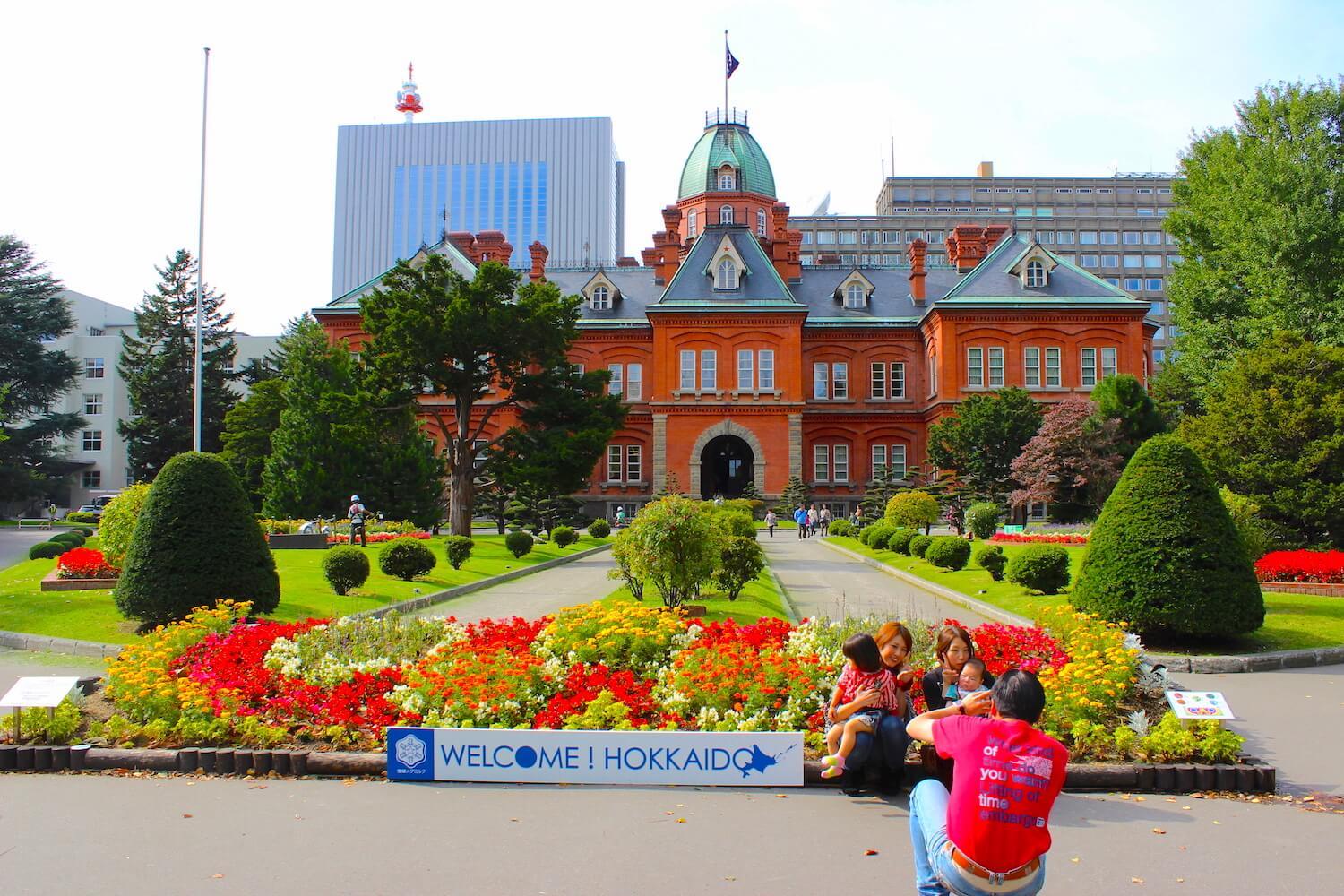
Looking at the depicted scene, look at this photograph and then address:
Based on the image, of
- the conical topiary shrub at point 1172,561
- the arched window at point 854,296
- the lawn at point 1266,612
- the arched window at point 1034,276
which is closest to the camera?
the conical topiary shrub at point 1172,561

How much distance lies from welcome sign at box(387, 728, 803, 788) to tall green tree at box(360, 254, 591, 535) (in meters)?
24.7

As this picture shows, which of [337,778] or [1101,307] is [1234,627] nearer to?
[337,778]

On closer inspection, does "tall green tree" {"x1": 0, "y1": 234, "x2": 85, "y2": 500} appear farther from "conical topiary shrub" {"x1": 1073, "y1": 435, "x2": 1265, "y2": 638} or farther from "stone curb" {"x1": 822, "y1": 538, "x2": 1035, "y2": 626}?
"conical topiary shrub" {"x1": 1073, "y1": 435, "x2": 1265, "y2": 638}

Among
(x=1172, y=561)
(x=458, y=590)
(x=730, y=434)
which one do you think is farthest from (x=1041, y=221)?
(x=1172, y=561)

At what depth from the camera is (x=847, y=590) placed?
2006cm

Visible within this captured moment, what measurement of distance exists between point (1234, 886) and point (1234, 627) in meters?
7.48

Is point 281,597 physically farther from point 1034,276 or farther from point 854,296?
point 1034,276

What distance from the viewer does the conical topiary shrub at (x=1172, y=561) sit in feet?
38.4

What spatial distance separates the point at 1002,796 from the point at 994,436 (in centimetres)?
3584

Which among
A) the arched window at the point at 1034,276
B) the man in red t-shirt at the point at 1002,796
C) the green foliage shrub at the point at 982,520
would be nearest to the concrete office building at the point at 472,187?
the arched window at the point at 1034,276

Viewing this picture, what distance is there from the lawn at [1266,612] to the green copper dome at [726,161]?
4423 cm

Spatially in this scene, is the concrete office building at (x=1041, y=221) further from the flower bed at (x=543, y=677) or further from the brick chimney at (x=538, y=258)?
the flower bed at (x=543, y=677)

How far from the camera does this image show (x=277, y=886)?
205 inches

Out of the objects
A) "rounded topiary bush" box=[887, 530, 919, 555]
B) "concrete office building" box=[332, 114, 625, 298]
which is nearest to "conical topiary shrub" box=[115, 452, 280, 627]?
"rounded topiary bush" box=[887, 530, 919, 555]
